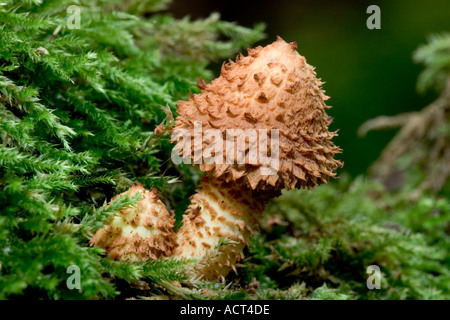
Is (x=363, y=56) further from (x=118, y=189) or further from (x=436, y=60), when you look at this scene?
(x=118, y=189)

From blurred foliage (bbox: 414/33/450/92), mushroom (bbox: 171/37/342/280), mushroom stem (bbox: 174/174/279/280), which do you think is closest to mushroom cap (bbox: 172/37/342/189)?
mushroom (bbox: 171/37/342/280)

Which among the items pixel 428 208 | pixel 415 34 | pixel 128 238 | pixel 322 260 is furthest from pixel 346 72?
pixel 128 238

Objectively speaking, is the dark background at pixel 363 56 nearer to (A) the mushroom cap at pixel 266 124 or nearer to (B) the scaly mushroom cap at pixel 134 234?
(A) the mushroom cap at pixel 266 124

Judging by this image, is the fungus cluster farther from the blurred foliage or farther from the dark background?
the dark background

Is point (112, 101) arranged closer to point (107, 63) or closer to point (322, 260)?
point (107, 63)

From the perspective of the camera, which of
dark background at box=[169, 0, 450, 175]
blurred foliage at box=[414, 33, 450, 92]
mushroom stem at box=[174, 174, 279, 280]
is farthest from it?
dark background at box=[169, 0, 450, 175]

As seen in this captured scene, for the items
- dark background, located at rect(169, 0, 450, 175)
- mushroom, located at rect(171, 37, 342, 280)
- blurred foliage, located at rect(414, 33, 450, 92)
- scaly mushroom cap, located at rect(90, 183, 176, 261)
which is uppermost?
dark background, located at rect(169, 0, 450, 175)
